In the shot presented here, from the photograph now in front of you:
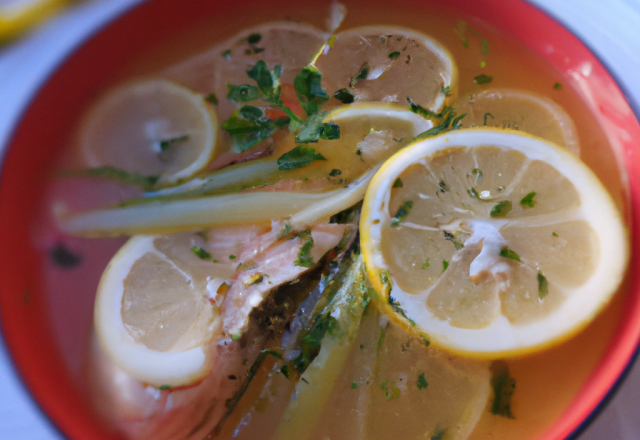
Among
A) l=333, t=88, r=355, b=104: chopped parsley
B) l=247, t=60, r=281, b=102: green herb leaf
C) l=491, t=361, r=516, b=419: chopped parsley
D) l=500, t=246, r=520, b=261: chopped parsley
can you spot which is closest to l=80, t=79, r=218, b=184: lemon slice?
l=247, t=60, r=281, b=102: green herb leaf

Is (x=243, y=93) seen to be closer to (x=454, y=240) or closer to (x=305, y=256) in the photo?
(x=305, y=256)

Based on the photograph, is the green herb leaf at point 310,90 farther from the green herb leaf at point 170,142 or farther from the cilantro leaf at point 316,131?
the green herb leaf at point 170,142

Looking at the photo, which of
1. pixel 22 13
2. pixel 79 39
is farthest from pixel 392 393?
pixel 22 13

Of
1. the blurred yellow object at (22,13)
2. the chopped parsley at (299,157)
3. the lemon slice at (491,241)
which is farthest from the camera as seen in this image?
the blurred yellow object at (22,13)

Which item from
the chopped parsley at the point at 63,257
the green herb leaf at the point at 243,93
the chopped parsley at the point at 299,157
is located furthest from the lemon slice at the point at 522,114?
the chopped parsley at the point at 63,257

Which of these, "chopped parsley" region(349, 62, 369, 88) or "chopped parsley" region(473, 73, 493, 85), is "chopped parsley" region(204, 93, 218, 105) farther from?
"chopped parsley" region(473, 73, 493, 85)

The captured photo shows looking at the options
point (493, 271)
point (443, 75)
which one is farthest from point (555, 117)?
point (493, 271)
